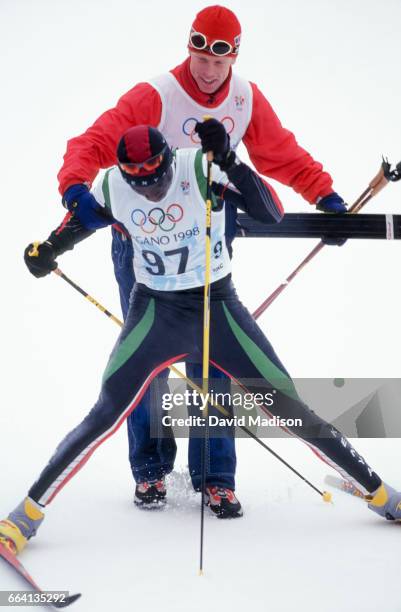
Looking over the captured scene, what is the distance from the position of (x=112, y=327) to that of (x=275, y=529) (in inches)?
91.8

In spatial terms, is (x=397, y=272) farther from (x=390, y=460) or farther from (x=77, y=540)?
(x=77, y=540)

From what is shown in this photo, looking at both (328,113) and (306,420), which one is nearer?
(306,420)

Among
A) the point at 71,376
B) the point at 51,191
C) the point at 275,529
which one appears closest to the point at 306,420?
the point at 275,529

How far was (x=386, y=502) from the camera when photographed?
264 cm

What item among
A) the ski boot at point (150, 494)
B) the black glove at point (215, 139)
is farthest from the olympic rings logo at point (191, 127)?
the ski boot at point (150, 494)

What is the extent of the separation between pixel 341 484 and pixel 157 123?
133 centimetres

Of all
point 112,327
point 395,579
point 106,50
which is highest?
point 106,50

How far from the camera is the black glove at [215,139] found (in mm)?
2285

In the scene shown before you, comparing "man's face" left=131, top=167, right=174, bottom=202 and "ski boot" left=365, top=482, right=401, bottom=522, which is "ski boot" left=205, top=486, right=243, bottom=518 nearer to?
"ski boot" left=365, top=482, right=401, bottom=522

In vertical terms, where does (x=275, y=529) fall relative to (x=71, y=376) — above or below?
below

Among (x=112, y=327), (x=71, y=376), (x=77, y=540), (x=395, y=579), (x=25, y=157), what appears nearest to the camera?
(x=395, y=579)

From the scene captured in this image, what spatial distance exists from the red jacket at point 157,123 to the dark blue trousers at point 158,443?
0.26 m

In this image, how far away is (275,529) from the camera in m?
2.66

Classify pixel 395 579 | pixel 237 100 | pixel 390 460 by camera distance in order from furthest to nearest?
pixel 390 460, pixel 237 100, pixel 395 579
